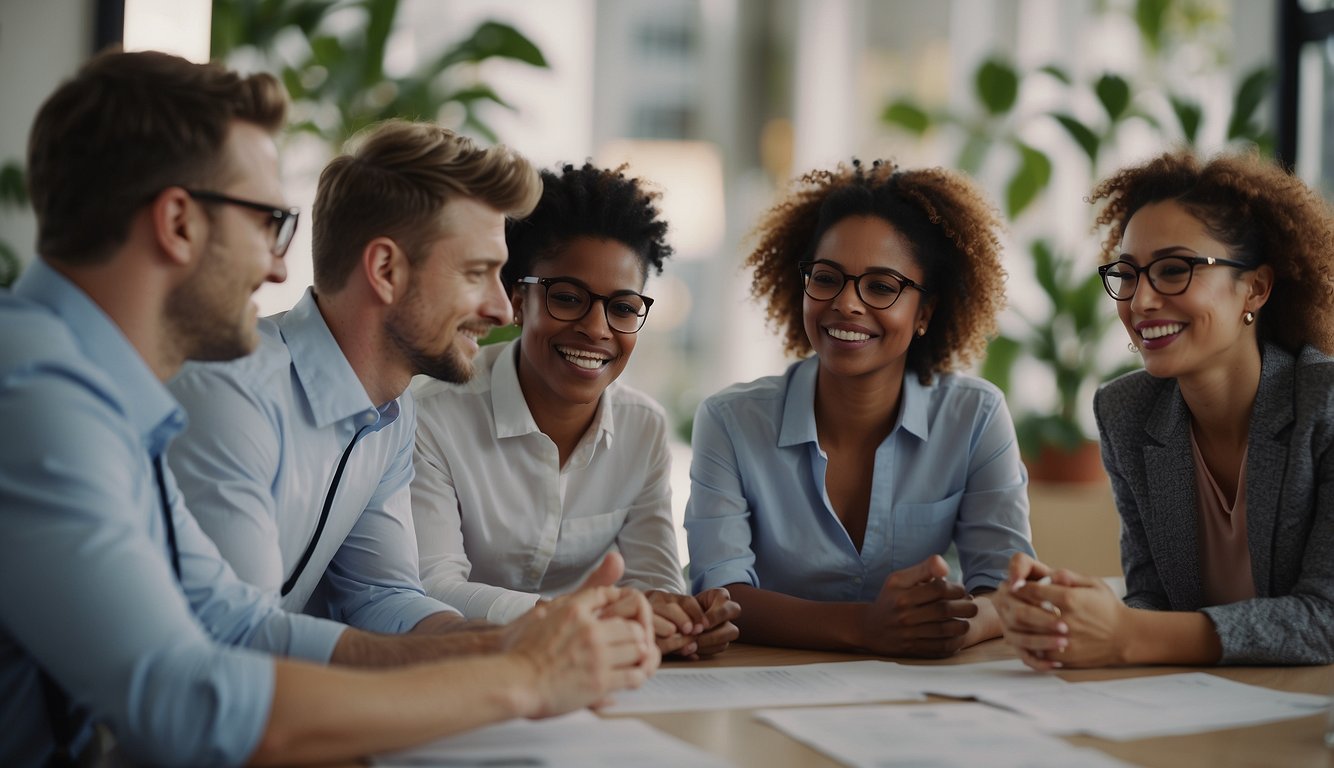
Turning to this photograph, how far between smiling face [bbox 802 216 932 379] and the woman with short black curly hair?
1.06 ft

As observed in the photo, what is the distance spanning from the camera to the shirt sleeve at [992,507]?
2.04 metres

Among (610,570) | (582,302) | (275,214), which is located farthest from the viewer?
(582,302)

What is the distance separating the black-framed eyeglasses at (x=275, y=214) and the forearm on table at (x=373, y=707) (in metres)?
0.49

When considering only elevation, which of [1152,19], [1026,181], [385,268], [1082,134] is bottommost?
[385,268]

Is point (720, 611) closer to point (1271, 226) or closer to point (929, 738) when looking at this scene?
point (929, 738)

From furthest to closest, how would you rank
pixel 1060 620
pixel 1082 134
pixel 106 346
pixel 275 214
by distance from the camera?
pixel 1082 134, pixel 1060 620, pixel 275 214, pixel 106 346

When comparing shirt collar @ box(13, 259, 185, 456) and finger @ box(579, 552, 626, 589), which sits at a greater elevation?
shirt collar @ box(13, 259, 185, 456)

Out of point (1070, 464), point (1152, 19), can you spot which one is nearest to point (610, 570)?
point (1070, 464)

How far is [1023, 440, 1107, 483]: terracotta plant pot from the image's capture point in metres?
4.19

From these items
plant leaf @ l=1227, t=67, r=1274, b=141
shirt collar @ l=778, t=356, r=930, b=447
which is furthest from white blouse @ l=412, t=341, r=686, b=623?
plant leaf @ l=1227, t=67, r=1274, b=141

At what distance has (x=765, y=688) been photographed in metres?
1.49

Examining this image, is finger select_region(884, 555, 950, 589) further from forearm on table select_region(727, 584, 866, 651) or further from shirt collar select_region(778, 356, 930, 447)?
shirt collar select_region(778, 356, 930, 447)

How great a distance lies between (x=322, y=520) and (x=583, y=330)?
580 millimetres

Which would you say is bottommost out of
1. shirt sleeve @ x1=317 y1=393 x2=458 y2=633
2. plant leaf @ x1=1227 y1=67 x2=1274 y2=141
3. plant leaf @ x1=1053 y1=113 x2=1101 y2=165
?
shirt sleeve @ x1=317 y1=393 x2=458 y2=633
